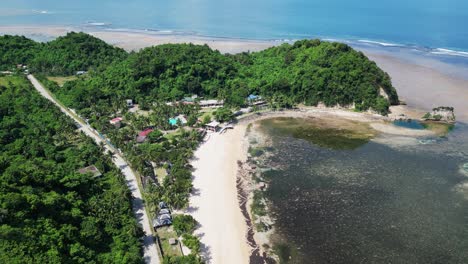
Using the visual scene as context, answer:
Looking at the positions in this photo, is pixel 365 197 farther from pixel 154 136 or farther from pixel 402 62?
pixel 402 62

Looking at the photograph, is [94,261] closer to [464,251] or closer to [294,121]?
[464,251]

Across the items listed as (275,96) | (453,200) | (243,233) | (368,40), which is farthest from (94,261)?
(368,40)

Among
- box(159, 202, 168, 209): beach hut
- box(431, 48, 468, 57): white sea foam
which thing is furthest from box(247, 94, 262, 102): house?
box(431, 48, 468, 57): white sea foam

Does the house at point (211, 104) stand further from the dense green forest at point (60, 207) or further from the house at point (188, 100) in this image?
the dense green forest at point (60, 207)

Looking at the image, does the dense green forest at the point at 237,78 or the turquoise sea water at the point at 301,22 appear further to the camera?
the turquoise sea water at the point at 301,22

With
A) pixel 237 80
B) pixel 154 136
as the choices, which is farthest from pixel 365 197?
pixel 237 80

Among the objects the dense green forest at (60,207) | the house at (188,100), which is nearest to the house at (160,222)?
the dense green forest at (60,207)
